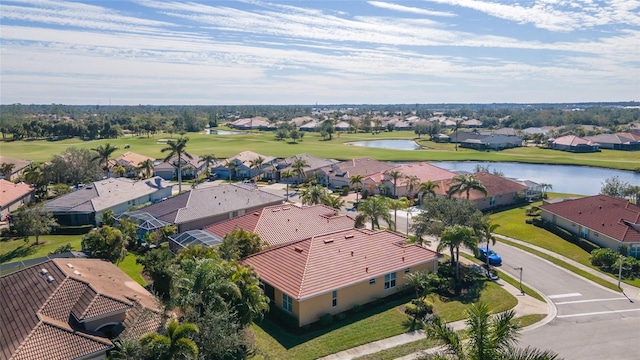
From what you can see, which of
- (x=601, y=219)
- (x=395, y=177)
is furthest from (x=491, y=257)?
(x=395, y=177)

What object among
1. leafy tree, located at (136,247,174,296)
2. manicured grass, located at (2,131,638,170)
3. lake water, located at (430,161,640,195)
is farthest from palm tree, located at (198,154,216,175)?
leafy tree, located at (136,247,174,296)

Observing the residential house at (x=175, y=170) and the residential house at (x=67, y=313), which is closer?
the residential house at (x=67, y=313)

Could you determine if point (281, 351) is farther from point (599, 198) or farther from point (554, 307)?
point (599, 198)

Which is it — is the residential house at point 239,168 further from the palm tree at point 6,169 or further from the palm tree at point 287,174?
the palm tree at point 6,169

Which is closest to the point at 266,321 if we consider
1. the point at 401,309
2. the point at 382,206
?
the point at 401,309

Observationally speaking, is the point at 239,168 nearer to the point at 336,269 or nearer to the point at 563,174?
the point at 336,269

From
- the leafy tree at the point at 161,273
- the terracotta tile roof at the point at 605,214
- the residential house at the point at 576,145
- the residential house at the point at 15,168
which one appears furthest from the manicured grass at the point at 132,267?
the residential house at the point at 576,145

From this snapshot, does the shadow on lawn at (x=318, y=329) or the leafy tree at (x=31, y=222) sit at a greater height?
the leafy tree at (x=31, y=222)

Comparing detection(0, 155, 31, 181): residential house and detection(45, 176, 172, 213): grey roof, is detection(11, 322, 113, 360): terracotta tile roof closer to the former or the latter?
detection(45, 176, 172, 213): grey roof
